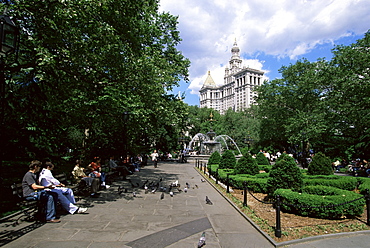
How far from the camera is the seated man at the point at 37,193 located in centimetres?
625

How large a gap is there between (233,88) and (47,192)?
6116 inches

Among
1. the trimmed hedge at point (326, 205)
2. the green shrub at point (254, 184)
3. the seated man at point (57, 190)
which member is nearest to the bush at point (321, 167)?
the green shrub at point (254, 184)

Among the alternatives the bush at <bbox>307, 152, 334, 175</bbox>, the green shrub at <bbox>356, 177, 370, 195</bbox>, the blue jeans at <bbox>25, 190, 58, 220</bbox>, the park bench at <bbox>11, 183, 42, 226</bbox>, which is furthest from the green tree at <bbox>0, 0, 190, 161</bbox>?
the green shrub at <bbox>356, 177, 370, 195</bbox>

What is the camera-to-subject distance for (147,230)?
5809 millimetres

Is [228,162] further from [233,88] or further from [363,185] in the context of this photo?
[233,88]

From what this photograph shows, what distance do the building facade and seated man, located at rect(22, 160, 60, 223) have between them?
121 meters

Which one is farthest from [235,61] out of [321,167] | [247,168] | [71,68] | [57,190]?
[57,190]

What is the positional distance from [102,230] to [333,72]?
83.8 feet

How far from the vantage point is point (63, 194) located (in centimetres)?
722

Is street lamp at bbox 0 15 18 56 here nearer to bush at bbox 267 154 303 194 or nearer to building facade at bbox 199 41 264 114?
bush at bbox 267 154 303 194

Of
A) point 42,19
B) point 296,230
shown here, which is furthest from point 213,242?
point 42,19

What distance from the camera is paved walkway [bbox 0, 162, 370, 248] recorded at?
507 cm

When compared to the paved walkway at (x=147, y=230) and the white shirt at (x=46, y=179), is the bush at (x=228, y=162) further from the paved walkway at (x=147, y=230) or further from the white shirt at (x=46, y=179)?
the white shirt at (x=46, y=179)

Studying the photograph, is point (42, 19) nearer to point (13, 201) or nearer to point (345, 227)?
point (13, 201)
